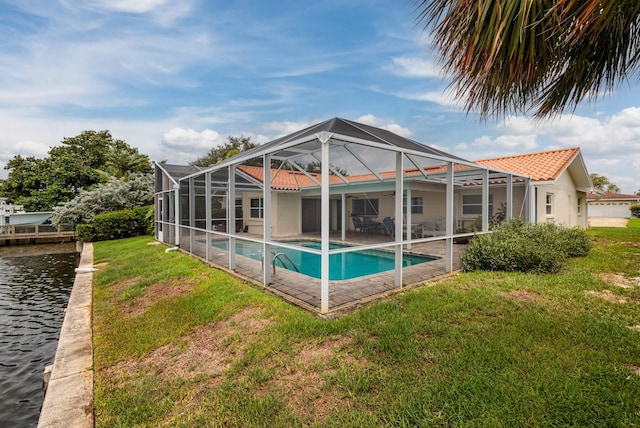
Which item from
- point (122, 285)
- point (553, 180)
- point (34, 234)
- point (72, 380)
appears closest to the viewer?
point (72, 380)

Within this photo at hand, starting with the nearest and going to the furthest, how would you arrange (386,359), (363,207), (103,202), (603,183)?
1. (386,359)
2. (363,207)
3. (103,202)
4. (603,183)

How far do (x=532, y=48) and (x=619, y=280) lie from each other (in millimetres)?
6786

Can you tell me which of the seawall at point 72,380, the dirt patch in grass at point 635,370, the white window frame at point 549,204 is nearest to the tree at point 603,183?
the white window frame at point 549,204

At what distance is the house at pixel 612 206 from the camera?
3428 centimetres

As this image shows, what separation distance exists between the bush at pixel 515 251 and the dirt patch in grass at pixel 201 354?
5.36 meters

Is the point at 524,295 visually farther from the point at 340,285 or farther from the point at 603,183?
the point at 603,183

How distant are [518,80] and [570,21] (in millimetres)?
433

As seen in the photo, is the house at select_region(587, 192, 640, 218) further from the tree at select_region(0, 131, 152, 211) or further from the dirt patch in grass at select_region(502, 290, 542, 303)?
the tree at select_region(0, 131, 152, 211)

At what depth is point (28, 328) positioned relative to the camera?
5.86 m

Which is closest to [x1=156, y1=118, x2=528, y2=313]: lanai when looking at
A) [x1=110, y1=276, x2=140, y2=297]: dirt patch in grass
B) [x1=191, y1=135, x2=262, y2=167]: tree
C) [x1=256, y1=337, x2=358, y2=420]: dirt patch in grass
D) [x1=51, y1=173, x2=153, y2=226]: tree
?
[x1=256, y1=337, x2=358, y2=420]: dirt patch in grass

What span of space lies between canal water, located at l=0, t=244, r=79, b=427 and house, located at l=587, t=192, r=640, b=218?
4462 cm

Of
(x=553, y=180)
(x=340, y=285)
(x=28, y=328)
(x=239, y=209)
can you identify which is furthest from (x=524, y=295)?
(x=239, y=209)

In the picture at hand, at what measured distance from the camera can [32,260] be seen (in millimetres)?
13297

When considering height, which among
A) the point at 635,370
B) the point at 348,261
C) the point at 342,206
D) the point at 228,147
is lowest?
the point at 348,261
